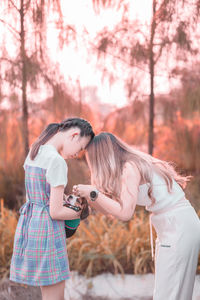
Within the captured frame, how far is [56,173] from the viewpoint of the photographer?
5.74 ft

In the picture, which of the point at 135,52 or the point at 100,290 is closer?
the point at 100,290

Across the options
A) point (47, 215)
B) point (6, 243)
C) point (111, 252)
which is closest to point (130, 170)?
point (47, 215)

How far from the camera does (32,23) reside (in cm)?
368

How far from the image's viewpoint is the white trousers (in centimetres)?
185

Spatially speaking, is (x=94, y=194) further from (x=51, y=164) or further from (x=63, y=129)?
(x=63, y=129)

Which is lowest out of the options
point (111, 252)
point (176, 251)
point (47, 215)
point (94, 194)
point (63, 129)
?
point (111, 252)

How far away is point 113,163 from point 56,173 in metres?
0.30

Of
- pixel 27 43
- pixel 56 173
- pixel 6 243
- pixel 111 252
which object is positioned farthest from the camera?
pixel 27 43

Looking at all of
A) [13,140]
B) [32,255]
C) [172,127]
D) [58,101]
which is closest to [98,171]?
[32,255]

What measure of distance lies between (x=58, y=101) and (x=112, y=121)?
960mm

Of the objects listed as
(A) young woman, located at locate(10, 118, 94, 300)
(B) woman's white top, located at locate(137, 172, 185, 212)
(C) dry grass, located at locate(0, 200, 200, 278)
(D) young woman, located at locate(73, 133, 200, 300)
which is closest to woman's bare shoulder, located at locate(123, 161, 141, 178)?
(D) young woman, located at locate(73, 133, 200, 300)

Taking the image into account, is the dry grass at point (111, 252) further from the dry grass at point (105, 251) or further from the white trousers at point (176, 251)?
the white trousers at point (176, 251)

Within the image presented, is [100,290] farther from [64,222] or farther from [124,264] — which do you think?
[64,222]

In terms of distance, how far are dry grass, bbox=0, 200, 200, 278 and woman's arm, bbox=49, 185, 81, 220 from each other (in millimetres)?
1187
